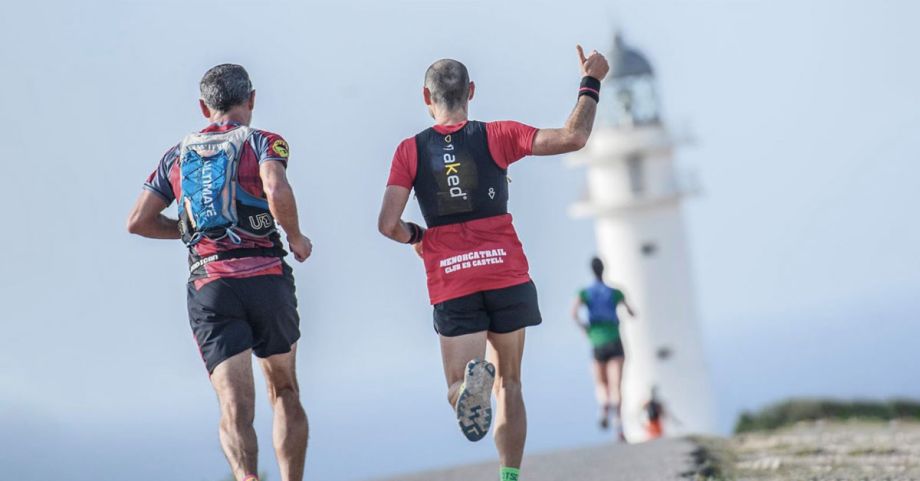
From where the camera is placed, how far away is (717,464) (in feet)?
40.2

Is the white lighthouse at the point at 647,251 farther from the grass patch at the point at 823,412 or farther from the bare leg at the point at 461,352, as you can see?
the bare leg at the point at 461,352

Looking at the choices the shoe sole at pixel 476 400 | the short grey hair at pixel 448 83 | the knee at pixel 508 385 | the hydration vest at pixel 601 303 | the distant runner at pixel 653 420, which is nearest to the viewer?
the shoe sole at pixel 476 400

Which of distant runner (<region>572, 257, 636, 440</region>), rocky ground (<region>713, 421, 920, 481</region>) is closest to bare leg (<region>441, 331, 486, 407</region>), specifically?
rocky ground (<region>713, 421, 920, 481</region>)

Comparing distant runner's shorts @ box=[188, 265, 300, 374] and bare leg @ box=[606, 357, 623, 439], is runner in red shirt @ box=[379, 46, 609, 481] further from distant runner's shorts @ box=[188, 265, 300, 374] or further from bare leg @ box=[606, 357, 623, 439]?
bare leg @ box=[606, 357, 623, 439]

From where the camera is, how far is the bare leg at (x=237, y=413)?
8.16 metres

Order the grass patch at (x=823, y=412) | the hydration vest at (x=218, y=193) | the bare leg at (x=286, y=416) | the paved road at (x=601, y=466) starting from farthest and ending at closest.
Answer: the grass patch at (x=823, y=412) < the paved road at (x=601, y=466) < the bare leg at (x=286, y=416) < the hydration vest at (x=218, y=193)

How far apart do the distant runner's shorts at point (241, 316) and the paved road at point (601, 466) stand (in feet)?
11.7

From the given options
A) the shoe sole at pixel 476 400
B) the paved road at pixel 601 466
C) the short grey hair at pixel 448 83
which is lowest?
the paved road at pixel 601 466

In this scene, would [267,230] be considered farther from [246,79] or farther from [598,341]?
[598,341]

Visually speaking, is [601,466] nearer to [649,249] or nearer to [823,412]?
[823,412]

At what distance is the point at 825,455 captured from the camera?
1298cm

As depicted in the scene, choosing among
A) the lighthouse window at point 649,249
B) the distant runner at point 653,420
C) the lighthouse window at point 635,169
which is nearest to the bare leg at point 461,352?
the distant runner at point 653,420

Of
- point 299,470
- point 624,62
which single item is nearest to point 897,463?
point 299,470

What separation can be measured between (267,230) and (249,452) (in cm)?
111
